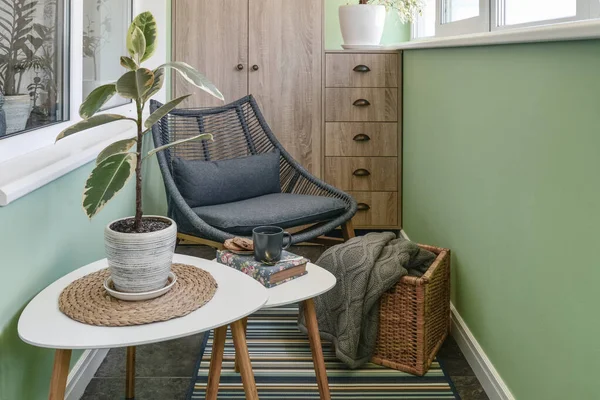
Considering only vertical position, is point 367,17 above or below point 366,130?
above

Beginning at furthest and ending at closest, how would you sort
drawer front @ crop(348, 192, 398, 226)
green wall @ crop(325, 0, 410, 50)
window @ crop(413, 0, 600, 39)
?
1. green wall @ crop(325, 0, 410, 50)
2. drawer front @ crop(348, 192, 398, 226)
3. window @ crop(413, 0, 600, 39)

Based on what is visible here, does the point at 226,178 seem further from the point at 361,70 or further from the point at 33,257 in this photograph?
the point at 33,257

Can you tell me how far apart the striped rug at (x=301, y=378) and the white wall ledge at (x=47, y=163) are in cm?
78

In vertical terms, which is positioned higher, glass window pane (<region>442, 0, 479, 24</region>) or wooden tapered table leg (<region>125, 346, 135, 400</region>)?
glass window pane (<region>442, 0, 479, 24</region>)

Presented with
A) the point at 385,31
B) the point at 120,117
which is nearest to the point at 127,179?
the point at 120,117

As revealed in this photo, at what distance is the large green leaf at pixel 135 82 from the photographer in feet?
4.42

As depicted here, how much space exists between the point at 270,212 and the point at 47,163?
3.95ft

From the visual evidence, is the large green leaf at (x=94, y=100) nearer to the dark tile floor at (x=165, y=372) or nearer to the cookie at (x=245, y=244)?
the cookie at (x=245, y=244)

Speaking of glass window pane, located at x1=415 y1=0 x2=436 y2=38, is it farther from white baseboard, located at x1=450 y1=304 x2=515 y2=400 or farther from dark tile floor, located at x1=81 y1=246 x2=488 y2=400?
dark tile floor, located at x1=81 y1=246 x2=488 y2=400

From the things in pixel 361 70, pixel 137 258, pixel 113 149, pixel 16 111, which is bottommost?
pixel 137 258

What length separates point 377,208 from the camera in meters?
3.53

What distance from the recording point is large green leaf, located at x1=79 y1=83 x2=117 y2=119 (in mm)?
1364

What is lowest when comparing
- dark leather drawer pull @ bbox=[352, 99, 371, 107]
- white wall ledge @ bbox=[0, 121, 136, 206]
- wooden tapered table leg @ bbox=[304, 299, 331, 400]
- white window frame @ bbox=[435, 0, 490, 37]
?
wooden tapered table leg @ bbox=[304, 299, 331, 400]

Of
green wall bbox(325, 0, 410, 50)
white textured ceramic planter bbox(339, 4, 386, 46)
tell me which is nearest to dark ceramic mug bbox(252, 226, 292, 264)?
white textured ceramic planter bbox(339, 4, 386, 46)
